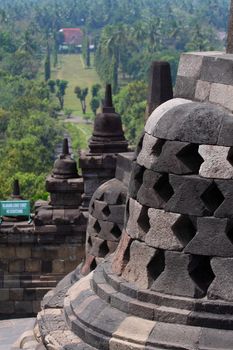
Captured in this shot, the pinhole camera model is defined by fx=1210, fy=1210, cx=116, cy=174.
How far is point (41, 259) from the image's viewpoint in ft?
72.9

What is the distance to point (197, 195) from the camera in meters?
8.15

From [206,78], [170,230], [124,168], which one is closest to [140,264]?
[170,230]

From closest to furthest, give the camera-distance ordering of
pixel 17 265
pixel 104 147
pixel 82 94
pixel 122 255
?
pixel 122 255 < pixel 104 147 < pixel 17 265 < pixel 82 94

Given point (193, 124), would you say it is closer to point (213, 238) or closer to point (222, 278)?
point (213, 238)

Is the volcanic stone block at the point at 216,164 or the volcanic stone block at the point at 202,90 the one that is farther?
the volcanic stone block at the point at 202,90

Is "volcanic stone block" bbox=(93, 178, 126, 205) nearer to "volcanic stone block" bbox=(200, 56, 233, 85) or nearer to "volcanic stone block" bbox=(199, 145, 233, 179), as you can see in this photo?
"volcanic stone block" bbox=(200, 56, 233, 85)

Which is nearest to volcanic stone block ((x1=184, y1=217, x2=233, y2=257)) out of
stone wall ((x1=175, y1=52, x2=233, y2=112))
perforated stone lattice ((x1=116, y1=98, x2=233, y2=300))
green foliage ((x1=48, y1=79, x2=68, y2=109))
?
perforated stone lattice ((x1=116, y1=98, x2=233, y2=300))

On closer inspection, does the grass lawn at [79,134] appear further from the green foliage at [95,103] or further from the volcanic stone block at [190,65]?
the volcanic stone block at [190,65]

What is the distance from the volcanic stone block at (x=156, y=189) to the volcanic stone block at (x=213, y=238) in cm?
34

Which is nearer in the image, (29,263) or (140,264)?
(140,264)

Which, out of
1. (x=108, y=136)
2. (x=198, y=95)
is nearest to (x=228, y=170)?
(x=198, y=95)

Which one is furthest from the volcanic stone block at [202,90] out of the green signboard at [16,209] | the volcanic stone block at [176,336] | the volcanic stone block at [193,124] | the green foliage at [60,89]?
the green foliage at [60,89]

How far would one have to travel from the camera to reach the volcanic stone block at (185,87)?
9023 millimetres

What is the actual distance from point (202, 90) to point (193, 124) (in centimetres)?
69
